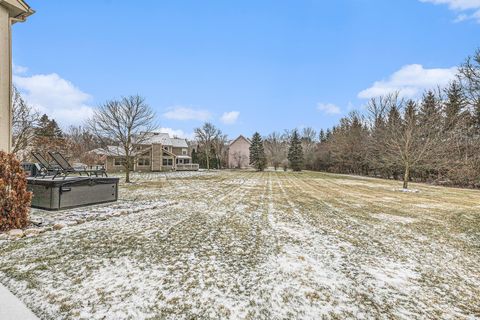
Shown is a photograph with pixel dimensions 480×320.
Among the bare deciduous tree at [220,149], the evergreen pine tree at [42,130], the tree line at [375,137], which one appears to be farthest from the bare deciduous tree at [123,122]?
the bare deciduous tree at [220,149]

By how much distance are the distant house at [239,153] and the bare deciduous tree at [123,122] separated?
28253 mm

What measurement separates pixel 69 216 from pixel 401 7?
17219mm

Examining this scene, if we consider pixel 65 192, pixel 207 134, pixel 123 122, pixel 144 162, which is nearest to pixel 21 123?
pixel 123 122

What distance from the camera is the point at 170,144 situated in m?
37.6

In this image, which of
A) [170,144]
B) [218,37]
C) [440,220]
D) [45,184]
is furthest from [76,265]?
[170,144]

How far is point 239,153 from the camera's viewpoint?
45.3 metres

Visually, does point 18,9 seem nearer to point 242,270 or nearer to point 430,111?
point 242,270

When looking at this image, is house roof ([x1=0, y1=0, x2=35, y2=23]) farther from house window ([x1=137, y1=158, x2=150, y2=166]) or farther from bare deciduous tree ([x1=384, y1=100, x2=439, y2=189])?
house window ([x1=137, y1=158, x2=150, y2=166])

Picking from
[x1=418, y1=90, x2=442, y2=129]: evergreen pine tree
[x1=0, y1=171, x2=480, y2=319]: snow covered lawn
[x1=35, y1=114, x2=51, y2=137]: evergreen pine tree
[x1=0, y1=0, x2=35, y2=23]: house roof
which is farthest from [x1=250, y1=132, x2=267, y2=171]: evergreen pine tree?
[x1=0, y1=0, x2=35, y2=23]: house roof

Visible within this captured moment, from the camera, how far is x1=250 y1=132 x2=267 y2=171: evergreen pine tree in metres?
37.4

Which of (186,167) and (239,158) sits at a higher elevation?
(239,158)

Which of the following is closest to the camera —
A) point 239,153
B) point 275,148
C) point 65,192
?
point 65,192

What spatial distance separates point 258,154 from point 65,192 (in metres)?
32.4

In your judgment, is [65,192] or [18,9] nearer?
[18,9]
